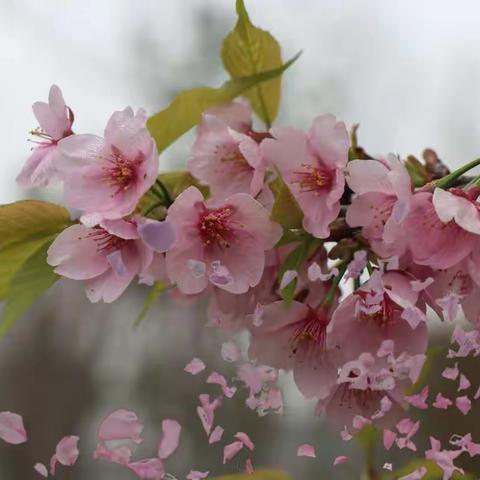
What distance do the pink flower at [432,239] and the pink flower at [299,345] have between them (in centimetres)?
5

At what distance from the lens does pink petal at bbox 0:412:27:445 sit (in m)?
0.26

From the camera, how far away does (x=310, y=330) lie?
0.95 feet

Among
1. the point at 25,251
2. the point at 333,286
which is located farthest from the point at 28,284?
the point at 333,286

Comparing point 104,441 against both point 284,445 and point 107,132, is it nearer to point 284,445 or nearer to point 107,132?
point 107,132

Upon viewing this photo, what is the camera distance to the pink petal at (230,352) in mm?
257

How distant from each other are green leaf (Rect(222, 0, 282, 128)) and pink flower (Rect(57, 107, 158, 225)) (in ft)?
0.29

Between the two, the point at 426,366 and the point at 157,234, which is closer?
the point at 157,234

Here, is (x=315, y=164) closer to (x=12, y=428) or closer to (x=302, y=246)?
(x=302, y=246)

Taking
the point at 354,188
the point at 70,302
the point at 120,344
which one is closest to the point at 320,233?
the point at 354,188

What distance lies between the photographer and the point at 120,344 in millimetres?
2574

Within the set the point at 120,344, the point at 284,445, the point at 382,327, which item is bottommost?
the point at 284,445

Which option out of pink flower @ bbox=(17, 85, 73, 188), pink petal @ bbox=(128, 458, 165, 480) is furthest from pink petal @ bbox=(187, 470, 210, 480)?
pink flower @ bbox=(17, 85, 73, 188)

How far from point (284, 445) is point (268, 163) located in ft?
8.12

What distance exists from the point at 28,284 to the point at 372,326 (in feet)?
0.42
